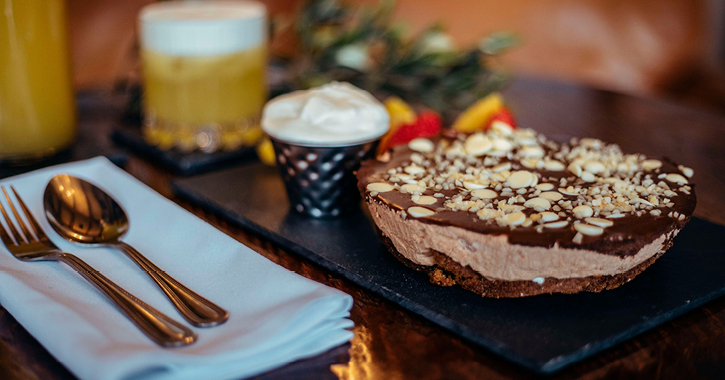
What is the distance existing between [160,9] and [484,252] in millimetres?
982

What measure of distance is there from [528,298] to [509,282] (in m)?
0.04

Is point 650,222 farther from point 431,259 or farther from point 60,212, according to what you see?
point 60,212

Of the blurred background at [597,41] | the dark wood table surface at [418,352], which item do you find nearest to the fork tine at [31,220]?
the dark wood table surface at [418,352]

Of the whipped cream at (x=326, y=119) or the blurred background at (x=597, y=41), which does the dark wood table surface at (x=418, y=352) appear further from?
the blurred background at (x=597, y=41)

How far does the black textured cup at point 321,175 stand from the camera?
3.11 ft

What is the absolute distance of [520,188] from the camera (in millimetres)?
822

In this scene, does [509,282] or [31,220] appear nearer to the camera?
[509,282]

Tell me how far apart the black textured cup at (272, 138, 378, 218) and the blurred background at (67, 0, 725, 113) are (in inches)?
64.8

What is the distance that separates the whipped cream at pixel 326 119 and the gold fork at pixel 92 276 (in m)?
0.35

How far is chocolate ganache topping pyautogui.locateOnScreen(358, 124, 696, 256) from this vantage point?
0.69 meters

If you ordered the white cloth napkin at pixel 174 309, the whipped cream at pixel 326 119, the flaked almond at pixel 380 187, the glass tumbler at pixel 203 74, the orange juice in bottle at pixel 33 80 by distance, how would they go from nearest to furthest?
the white cloth napkin at pixel 174 309 < the flaked almond at pixel 380 187 < the whipped cream at pixel 326 119 < the orange juice in bottle at pixel 33 80 < the glass tumbler at pixel 203 74

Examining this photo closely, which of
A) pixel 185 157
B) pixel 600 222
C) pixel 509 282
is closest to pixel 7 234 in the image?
pixel 185 157

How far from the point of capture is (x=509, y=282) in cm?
71

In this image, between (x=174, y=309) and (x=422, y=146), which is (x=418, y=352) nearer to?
(x=174, y=309)
